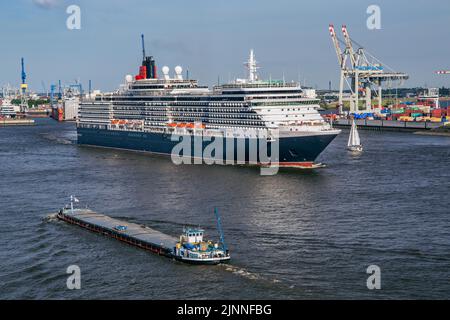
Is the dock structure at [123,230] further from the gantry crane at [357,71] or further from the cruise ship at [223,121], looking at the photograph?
the gantry crane at [357,71]

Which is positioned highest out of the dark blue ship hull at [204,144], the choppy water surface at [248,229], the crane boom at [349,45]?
the crane boom at [349,45]

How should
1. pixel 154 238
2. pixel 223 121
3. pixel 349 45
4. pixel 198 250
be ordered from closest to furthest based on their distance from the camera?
pixel 198 250 → pixel 154 238 → pixel 223 121 → pixel 349 45

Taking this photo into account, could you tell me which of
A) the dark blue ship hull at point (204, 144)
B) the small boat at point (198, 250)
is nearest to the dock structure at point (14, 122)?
the dark blue ship hull at point (204, 144)

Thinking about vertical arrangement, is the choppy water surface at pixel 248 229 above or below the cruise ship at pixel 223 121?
below

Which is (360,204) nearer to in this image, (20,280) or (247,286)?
(247,286)

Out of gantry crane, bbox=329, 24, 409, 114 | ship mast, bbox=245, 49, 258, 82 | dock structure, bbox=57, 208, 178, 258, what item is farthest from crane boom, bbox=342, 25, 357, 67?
dock structure, bbox=57, 208, 178, 258

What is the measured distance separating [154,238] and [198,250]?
406 centimetres

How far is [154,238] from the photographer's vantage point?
32000mm

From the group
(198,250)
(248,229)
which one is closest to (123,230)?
(198,250)

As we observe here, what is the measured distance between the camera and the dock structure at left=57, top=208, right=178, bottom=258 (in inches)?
1211

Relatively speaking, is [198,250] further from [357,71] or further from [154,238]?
[357,71]

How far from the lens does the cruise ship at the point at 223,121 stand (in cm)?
5631

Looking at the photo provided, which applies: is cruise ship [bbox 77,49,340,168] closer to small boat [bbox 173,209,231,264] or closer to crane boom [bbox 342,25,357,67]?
small boat [bbox 173,209,231,264]

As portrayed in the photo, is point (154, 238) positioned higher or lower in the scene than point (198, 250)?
lower
